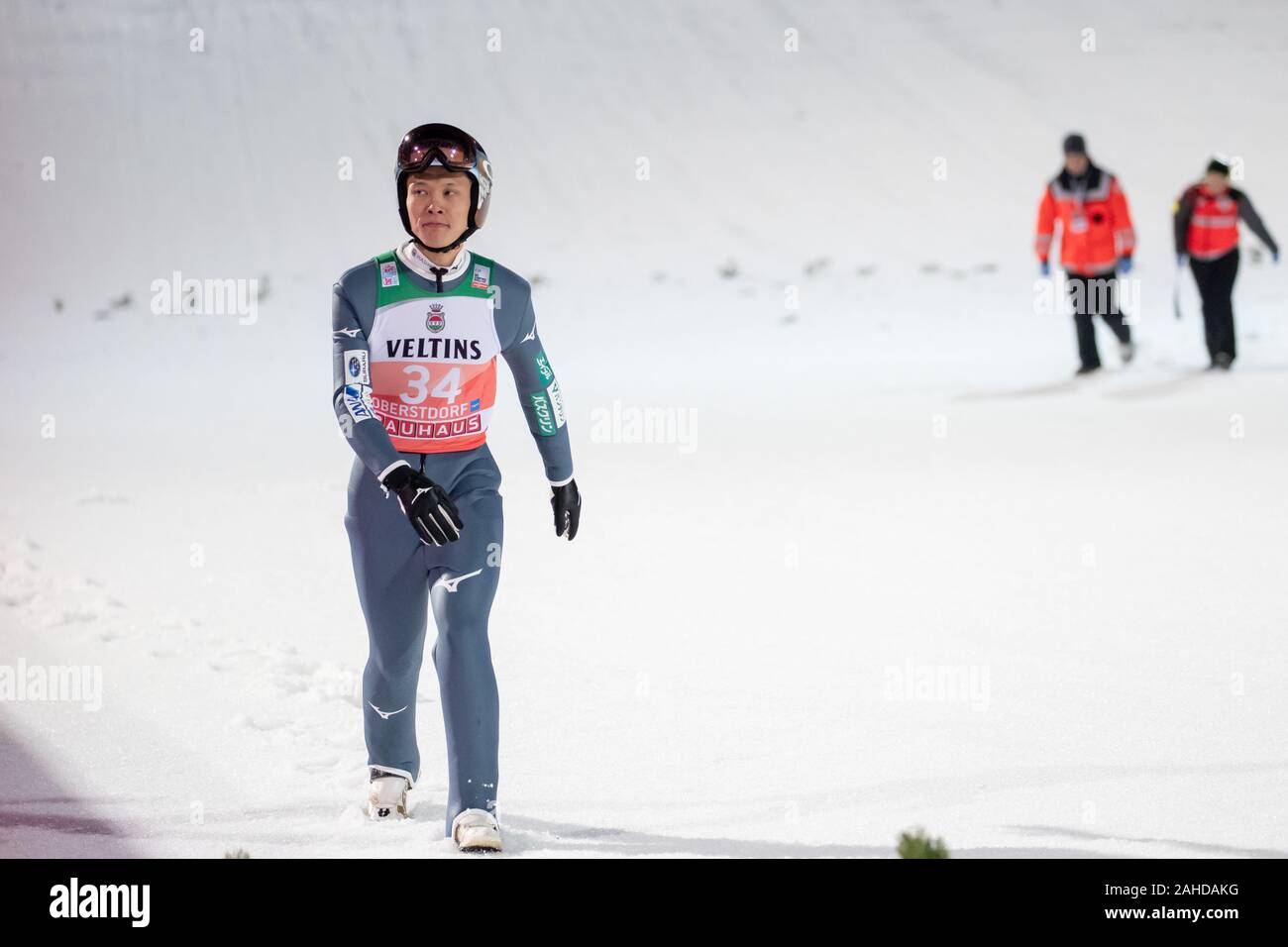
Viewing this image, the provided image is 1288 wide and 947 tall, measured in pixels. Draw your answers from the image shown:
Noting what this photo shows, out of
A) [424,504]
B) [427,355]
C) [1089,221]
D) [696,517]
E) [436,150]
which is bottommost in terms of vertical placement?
[424,504]

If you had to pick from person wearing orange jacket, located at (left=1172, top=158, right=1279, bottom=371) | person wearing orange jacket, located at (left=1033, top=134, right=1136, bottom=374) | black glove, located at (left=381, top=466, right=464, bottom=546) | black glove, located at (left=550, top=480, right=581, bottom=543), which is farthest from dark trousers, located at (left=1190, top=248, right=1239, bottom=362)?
black glove, located at (left=381, top=466, right=464, bottom=546)

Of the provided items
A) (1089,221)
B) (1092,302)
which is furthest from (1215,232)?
(1092,302)

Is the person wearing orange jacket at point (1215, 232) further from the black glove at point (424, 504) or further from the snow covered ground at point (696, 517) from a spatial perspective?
the black glove at point (424, 504)

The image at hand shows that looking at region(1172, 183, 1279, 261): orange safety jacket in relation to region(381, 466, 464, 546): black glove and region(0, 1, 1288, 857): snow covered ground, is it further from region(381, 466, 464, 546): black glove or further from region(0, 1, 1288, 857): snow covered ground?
region(381, 466, 464, 546): black glove

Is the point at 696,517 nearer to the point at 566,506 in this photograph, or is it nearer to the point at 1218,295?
the point at 566,506

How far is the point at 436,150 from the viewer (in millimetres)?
3975

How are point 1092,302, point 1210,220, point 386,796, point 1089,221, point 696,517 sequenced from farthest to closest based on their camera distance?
point 1092,302
point 1089,221
point 1210,220
point 696,517
point 386,796

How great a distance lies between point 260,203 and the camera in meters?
24.7

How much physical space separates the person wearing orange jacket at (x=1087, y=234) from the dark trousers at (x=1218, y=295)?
0.54m

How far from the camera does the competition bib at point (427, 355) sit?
4.01 meters

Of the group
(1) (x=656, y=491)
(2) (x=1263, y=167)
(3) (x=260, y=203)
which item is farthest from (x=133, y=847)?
(2) (x=1263, y=167)

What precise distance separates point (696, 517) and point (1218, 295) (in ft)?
16.9

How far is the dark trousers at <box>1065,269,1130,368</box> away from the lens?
1170cm
